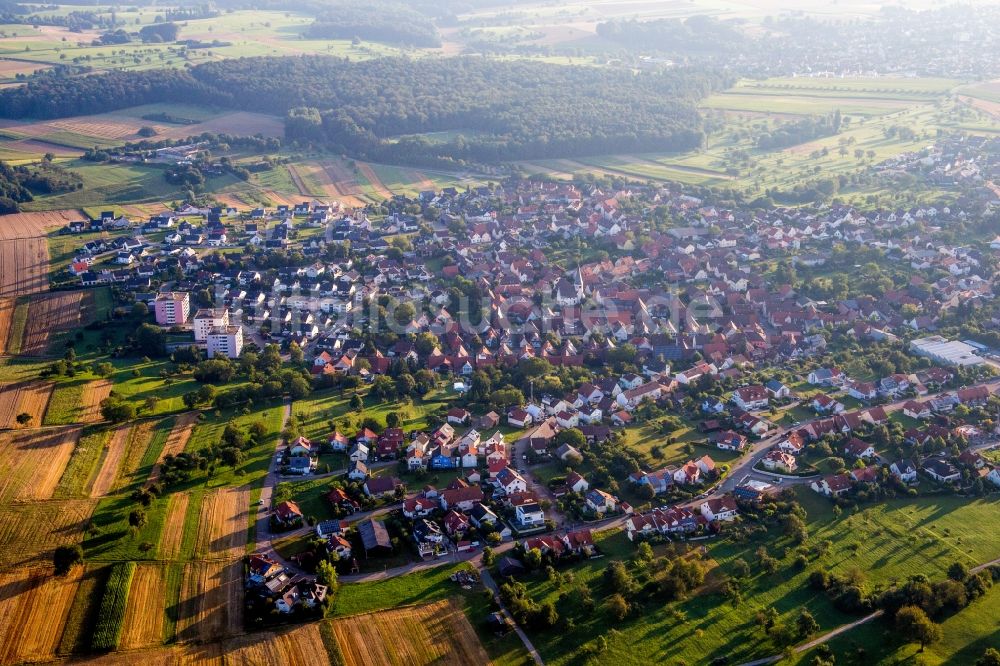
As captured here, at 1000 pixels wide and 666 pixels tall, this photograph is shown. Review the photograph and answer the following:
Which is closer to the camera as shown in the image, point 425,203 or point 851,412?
point 851,412

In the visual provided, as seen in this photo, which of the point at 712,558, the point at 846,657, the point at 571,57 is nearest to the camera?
the point at 846,657

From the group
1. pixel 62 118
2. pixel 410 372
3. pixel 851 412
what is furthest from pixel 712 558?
pixel 62 118

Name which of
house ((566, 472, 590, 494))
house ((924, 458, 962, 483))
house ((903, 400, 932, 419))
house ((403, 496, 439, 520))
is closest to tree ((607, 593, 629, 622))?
house ((566, 472, 590, 494))

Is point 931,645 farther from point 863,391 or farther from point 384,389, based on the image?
point 384,389

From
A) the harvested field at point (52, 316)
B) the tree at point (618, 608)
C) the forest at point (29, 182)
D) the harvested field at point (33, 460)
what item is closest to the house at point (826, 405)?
the tree at point (618, 608)

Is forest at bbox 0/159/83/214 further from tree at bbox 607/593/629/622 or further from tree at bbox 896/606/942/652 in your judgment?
tree at bbox 896/606/942/652

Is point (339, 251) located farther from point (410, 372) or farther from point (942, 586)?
point (942, 586)

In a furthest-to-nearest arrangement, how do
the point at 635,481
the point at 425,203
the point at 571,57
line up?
the point at 571,57 < the point at 425,203 < the point at 635,481

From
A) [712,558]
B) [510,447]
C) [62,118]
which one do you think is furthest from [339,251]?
[62,118]
